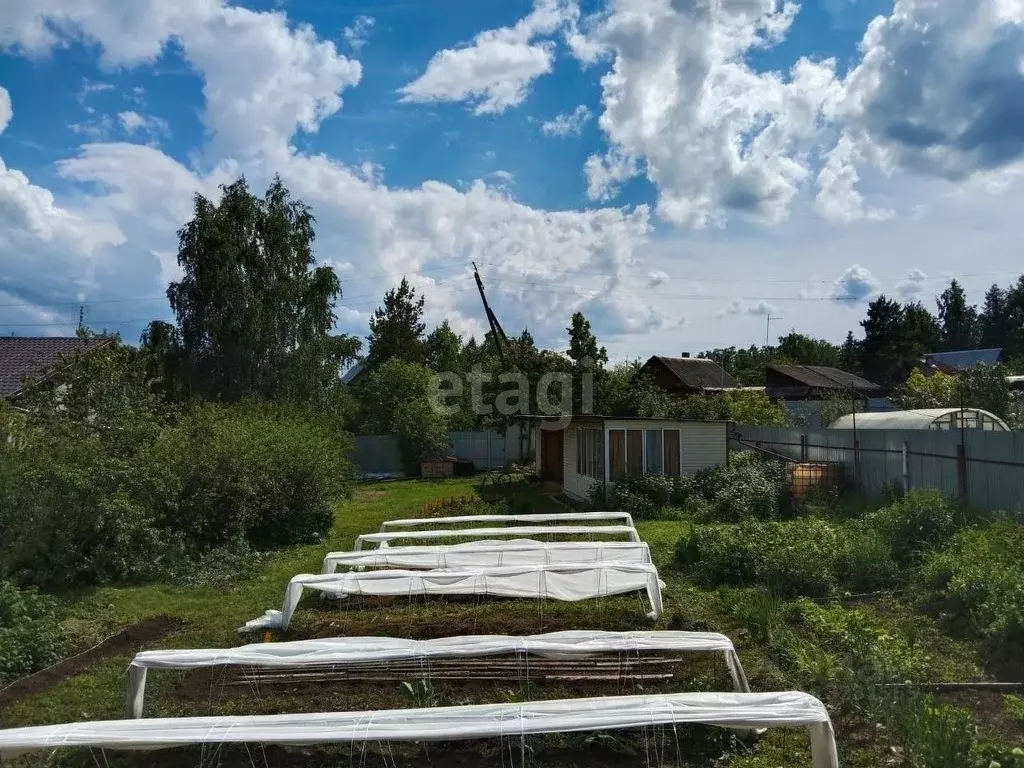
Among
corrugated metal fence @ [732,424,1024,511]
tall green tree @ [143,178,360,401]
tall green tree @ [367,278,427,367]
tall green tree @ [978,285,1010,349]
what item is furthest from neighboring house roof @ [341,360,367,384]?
tall green tree @ [978,285,1010,349]

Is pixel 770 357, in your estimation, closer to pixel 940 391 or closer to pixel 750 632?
pixel 940 391

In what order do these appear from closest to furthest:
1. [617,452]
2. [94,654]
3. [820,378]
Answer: [94,654]
[617,452]
[820,378]

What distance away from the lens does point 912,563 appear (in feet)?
31.1

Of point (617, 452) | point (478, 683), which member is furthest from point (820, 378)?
point (478, 683)

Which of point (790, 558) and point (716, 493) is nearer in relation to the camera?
point (790, 558)

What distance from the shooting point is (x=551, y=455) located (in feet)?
85.7

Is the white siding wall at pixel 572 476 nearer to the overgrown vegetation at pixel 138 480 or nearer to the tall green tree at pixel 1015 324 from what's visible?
the overgrown vegetation at pixel 138 480

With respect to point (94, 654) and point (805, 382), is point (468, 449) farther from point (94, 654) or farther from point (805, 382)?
point (94, 654)

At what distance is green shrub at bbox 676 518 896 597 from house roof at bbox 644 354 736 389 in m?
29.2

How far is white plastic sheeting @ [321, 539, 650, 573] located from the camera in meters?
10.2

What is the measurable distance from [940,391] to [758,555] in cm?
2026

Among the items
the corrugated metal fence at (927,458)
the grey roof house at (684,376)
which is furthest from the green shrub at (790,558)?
the grey roof house at (684,376)

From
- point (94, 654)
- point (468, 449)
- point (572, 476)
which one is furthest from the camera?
point (468, 449)

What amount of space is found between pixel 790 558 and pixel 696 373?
110 feet
